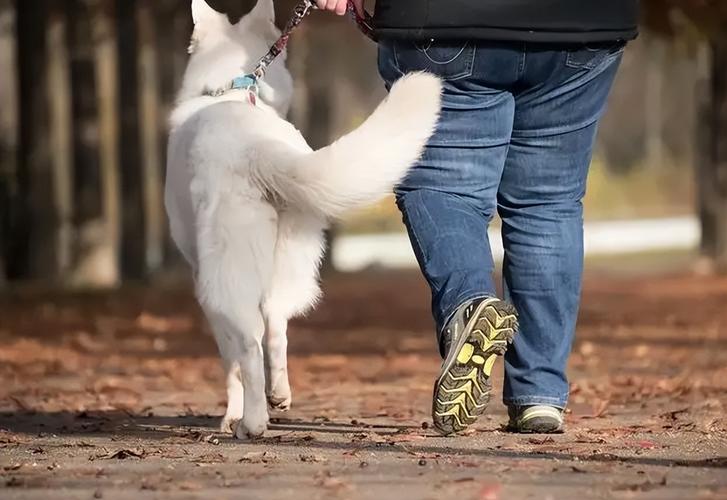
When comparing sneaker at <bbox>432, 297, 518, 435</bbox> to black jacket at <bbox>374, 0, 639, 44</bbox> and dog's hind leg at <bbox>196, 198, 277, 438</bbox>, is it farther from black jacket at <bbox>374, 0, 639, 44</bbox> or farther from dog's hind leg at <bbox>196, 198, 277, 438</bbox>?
black jacket at <bbox>374, 0, 639, 44</bbox>

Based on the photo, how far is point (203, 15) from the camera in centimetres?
673

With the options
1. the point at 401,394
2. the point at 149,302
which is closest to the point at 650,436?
the point at 401,394

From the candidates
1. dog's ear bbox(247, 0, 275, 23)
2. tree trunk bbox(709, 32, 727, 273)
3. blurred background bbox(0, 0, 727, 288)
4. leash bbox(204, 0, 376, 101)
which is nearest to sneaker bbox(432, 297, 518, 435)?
leash bbox(204, 0, 376, 101)

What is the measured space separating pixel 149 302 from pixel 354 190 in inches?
495

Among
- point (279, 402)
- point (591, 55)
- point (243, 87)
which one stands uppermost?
point (591, 55)

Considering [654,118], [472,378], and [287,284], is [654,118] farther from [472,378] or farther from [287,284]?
[472,378]

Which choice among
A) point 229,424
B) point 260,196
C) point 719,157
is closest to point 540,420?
point 229,424

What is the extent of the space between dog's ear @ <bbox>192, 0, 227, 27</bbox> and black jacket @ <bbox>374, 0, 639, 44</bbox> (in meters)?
1.51

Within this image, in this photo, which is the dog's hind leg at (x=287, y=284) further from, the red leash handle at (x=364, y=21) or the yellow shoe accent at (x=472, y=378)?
the yellow shoe accent at (x=472, y=378)

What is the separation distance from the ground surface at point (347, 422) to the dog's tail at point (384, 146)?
82 cm

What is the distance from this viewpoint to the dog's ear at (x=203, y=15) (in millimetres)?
6699

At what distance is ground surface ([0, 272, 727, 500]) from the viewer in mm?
4375

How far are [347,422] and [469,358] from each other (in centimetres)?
130

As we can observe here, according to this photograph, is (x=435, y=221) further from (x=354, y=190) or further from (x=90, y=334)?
(x=90, y=334)
